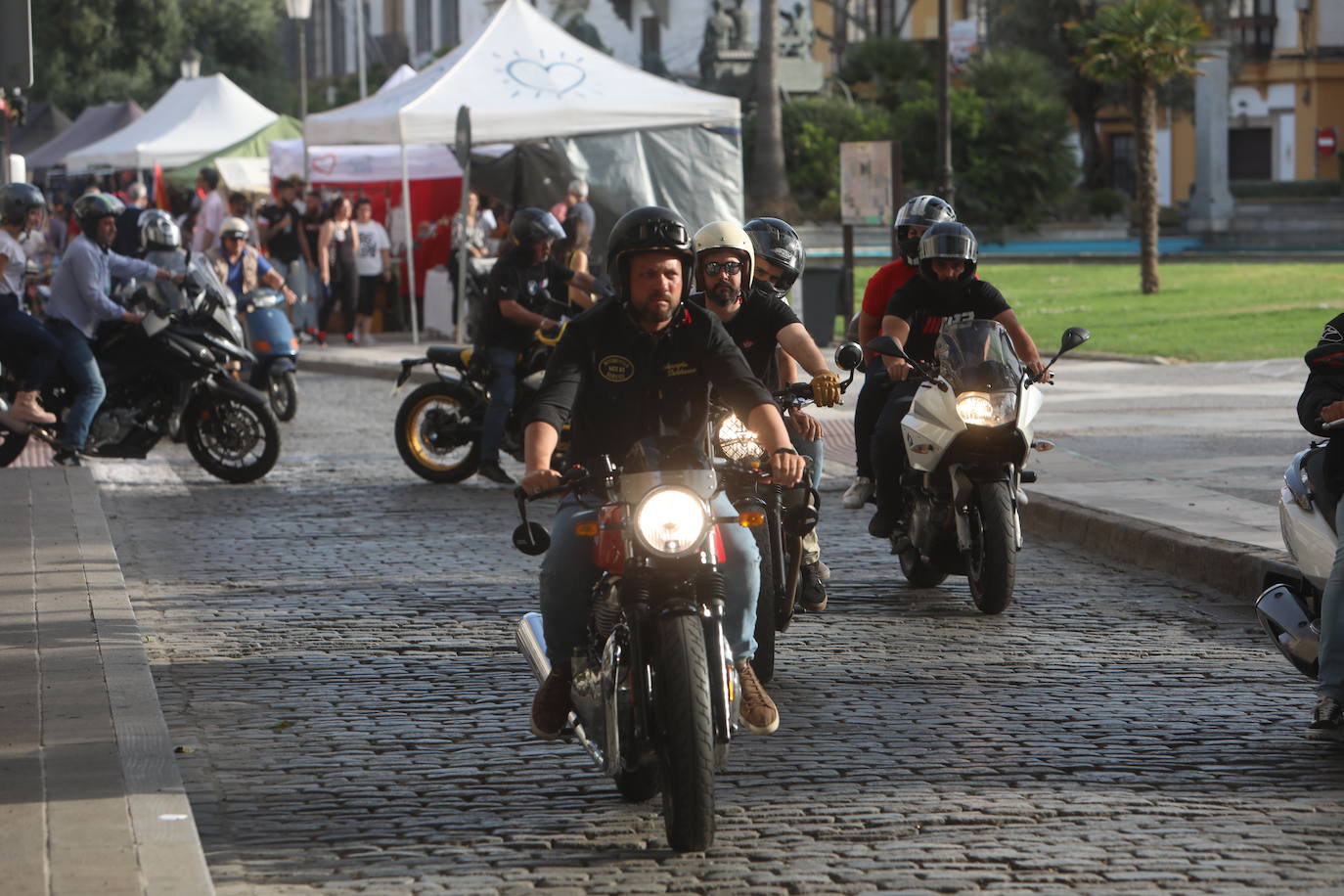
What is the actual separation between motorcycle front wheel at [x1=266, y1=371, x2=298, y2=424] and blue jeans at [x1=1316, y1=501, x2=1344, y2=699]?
11653mm

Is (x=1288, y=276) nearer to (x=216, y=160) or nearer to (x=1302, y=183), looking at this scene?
(x=216, y=160)

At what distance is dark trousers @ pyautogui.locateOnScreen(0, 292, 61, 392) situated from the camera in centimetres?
1316

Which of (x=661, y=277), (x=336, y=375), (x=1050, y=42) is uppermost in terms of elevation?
(x=1050, y=42)

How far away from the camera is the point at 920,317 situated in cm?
938

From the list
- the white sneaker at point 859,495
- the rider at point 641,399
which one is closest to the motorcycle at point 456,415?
the white sneaker at point 859,495

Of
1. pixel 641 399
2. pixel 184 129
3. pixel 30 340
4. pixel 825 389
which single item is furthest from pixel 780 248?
pixel 184 129

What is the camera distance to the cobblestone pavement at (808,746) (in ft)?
16.8

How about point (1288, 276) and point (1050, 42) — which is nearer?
point (1288, 276)

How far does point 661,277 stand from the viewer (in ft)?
18.3

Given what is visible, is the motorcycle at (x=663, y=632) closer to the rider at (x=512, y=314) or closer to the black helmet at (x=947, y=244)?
the black helmet at (x=947, y=244)

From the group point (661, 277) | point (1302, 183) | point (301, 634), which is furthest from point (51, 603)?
point (1302, 183)

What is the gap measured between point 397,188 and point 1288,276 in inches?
574

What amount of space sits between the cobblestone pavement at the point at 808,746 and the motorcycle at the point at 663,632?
24cm

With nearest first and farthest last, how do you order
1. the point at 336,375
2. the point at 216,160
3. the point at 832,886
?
the point at 832,886 < the point at 336,375 < the point at 216,160
